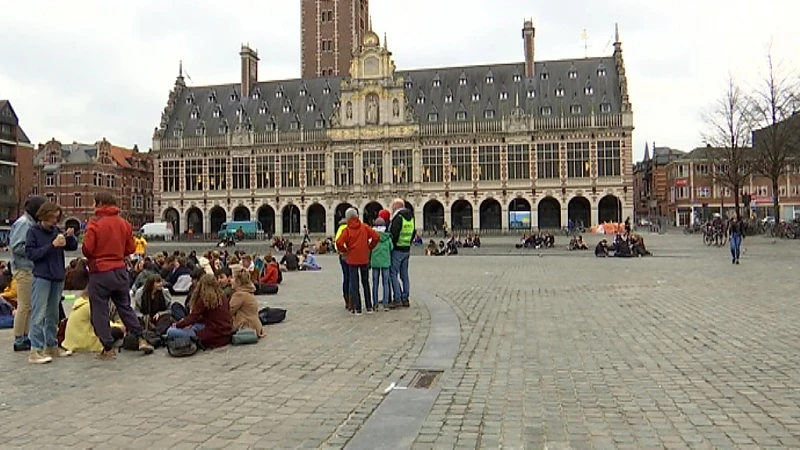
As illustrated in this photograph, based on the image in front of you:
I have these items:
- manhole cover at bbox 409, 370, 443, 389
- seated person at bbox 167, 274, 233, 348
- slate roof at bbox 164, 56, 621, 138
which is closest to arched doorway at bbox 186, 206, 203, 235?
slate roof at bbox 164, 56, 621, 138

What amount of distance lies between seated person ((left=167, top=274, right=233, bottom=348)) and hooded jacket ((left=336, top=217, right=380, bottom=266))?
292 centimetres

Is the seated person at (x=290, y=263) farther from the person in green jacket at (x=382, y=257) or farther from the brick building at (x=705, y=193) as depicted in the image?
the brick building at (x=705, y=193)

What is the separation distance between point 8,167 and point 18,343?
71.4 m

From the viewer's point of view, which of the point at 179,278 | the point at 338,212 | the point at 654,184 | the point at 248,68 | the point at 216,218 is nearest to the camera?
the point at 179,278

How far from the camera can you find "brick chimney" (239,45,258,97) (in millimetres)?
71438

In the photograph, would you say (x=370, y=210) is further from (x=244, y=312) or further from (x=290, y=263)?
(x=244, y=312)

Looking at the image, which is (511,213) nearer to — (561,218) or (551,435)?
(561,218)

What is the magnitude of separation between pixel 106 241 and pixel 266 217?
61952mm

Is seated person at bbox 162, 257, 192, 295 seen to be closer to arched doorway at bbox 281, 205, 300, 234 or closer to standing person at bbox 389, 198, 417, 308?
standing person at bbox 389, 198, 417, 308

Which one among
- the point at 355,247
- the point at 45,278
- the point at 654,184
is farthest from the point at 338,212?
the point at 654,184

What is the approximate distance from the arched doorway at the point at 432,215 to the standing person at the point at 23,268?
186ft

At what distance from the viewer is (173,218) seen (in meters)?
70.4

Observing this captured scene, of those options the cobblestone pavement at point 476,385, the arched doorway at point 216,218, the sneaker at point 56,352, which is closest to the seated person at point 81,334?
the sneaker at point 56,352

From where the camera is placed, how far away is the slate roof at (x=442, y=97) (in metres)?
62.7
